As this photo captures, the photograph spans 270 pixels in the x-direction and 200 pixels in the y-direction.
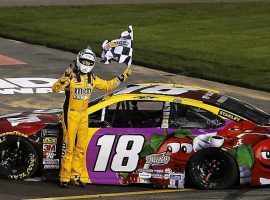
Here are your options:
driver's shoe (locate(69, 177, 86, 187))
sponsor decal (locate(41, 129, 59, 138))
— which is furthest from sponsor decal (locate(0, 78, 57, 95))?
driver's shoe (locate(69, 177, 86, 187))

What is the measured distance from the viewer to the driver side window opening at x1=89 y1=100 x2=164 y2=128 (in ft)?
31.3

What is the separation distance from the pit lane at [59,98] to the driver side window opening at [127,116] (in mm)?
884

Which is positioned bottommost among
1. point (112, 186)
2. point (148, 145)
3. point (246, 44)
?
point (112, 186)

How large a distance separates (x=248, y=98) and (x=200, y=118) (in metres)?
Answer: 7.87

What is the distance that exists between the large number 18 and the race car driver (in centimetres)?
26

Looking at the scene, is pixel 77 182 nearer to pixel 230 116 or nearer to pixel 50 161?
pixel 50 161

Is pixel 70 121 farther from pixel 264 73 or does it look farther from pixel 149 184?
pixel 264 73

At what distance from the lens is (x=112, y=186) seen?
9547 mm

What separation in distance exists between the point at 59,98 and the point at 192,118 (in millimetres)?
7773

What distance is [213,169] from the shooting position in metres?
9.30

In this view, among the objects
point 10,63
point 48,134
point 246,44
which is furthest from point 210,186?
point 246,44

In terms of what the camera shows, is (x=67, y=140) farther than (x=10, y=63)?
No

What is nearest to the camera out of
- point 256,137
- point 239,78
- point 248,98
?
point 256,137

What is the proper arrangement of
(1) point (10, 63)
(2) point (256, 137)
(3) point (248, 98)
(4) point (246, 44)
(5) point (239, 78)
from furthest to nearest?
(4) point (246, 44) < (1) point (10, 63) < (5) point (239, 78) < (3) point (248, 98) < (2) point (256, 137)
